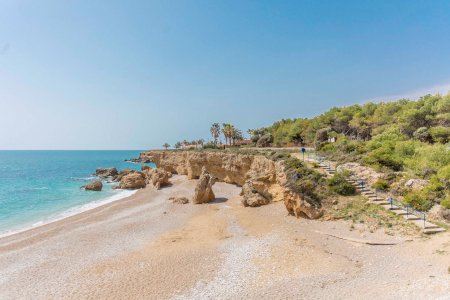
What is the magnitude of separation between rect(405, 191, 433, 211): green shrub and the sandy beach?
12.3ft

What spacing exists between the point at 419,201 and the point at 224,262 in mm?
14304

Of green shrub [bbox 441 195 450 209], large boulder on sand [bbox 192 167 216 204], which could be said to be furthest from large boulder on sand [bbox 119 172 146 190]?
green shrub [bbox 441 195 450 209]

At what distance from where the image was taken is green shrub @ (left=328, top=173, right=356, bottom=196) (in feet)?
76.7

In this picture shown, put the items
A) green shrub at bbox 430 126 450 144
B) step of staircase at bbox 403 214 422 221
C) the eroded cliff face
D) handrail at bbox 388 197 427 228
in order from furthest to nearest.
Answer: green shrub at bbox 430 126 450 144
the eroded cliff face
handrail at bbox 388 197 427 228
step of staircase at bbox 403 214 422 221

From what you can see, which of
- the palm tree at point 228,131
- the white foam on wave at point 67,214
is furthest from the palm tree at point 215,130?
the white foam on wave at point 67,214

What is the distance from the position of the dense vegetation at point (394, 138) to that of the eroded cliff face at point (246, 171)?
6.92 m

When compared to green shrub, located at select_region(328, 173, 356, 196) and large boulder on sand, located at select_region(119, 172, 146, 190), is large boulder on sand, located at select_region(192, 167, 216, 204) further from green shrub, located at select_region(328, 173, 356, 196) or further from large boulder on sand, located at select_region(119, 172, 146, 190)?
large boulder on sand, located at select_region(119, 172, 146, 190)

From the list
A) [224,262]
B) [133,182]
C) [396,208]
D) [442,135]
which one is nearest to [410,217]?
[396,208]

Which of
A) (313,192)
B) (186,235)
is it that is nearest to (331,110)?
(313,192)

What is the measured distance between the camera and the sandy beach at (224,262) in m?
12.8

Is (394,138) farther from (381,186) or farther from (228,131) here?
(228,131)

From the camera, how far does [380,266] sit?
45.5ft

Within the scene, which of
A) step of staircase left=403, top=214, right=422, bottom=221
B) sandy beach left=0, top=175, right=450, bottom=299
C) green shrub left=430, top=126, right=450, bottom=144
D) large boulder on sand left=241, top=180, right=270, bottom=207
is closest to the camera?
sandy beach left=0, top=175, right=450, bottom=299

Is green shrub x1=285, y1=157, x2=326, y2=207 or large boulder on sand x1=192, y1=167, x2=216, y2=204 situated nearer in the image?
green shrub x1=285, y1=157, x2=326, y2=207
